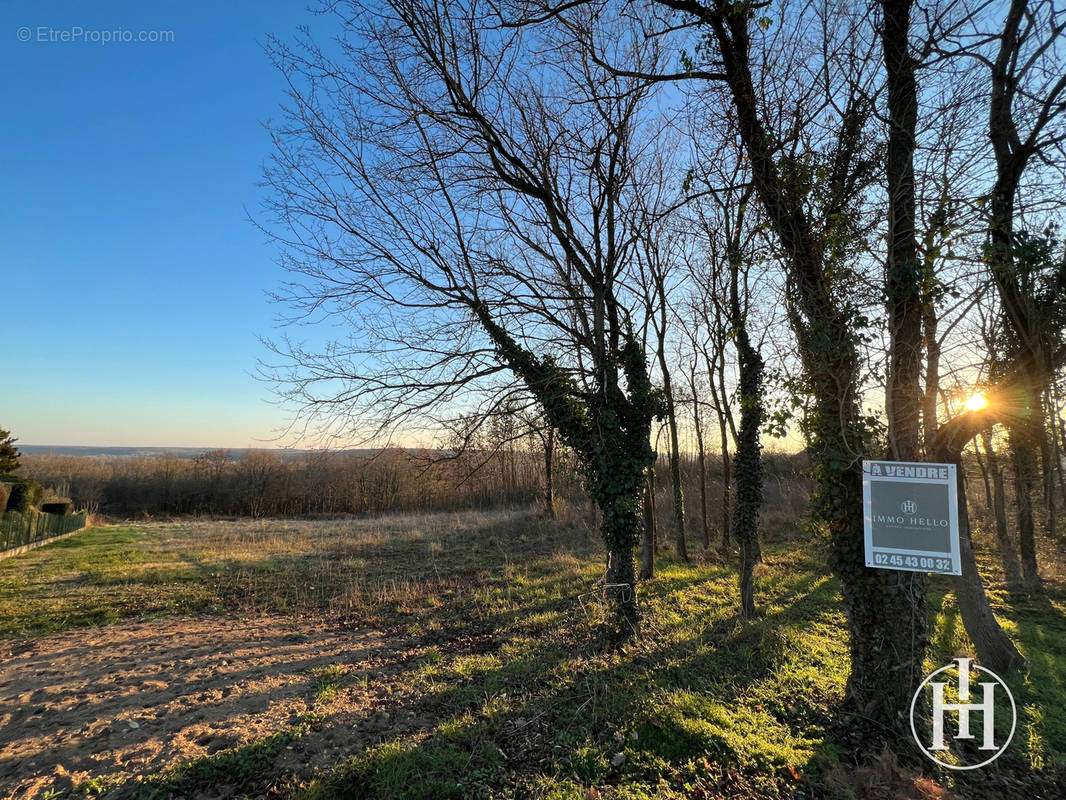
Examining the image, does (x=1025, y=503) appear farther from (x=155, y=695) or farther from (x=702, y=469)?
(x=155, y=695)

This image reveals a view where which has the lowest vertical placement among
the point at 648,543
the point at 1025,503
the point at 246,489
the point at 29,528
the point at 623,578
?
the point at 246,489

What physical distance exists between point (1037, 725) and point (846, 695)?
1925 mm

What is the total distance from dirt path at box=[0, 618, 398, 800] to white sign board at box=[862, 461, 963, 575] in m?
5.13

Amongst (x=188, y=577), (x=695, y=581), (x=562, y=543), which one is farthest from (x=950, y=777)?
(x=188, y=577)

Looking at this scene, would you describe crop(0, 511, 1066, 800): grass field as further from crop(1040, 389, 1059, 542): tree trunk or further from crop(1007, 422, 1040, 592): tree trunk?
crop(1040, 389, 1059, 542): tree trunk

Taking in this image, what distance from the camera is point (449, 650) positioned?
6.65 meters

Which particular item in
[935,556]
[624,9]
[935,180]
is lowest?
[935,556]

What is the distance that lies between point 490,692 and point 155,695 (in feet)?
12.3

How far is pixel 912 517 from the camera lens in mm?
3744

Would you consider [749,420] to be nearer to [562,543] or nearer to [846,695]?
[846,695]

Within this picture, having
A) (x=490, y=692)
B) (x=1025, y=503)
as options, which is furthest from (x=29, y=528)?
(x=1025, y=503)

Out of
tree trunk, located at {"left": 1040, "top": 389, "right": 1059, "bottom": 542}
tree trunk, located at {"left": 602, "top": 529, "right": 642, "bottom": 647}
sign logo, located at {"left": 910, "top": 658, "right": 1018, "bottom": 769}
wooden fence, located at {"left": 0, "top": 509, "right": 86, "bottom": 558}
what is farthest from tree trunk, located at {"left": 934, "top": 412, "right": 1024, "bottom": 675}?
wooden fence, located at {"left": 0, "top": 509, "right": 86, "bottom": 558}

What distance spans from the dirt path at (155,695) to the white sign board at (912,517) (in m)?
5.13

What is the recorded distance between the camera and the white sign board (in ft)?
11.8
